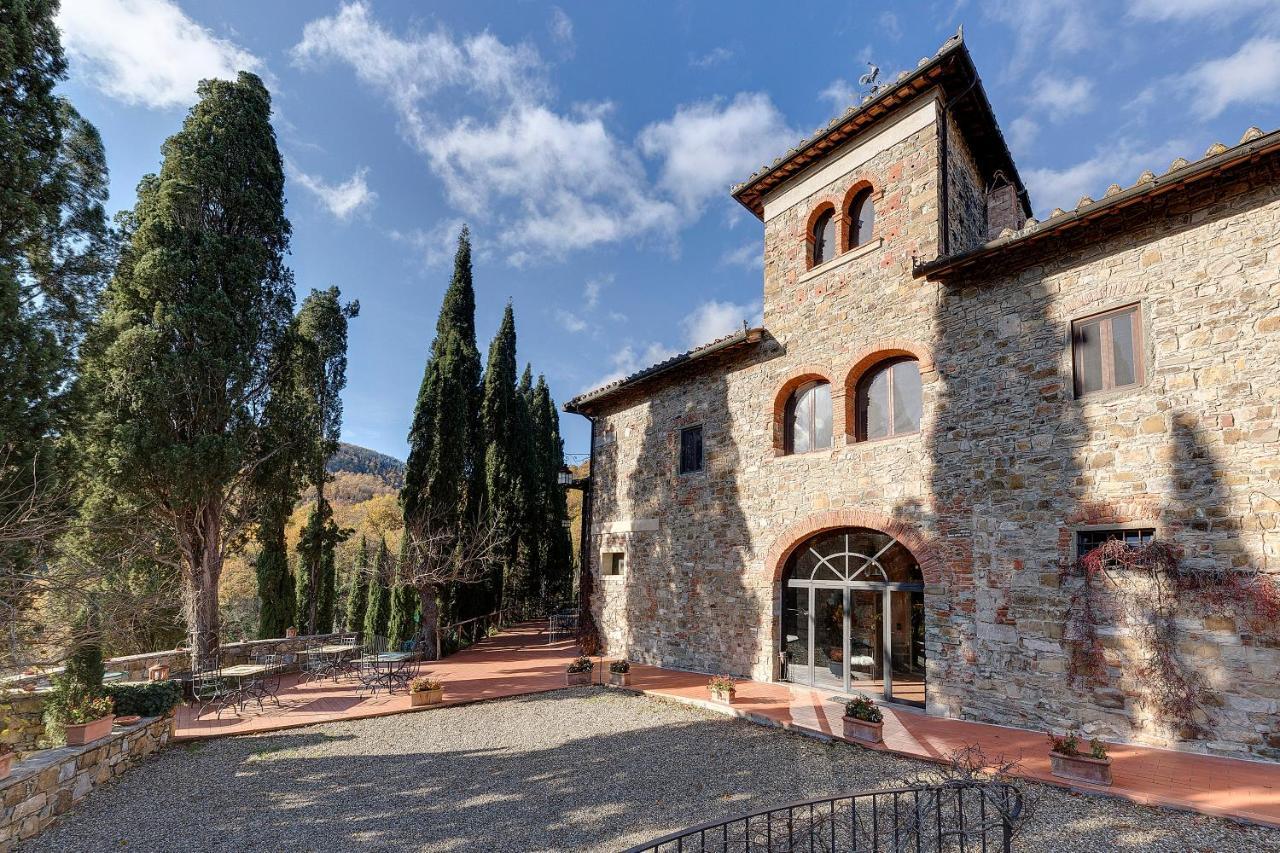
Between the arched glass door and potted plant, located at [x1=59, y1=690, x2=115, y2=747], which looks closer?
potted plant, located at [x1=59, y1=690, x2=115, y2=747]

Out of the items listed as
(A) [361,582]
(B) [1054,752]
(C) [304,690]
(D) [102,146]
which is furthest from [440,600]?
(B) [1054,752]

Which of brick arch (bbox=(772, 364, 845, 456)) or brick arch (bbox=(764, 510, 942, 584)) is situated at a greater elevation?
brick arch (bbox=(772, 364, 845, 456))

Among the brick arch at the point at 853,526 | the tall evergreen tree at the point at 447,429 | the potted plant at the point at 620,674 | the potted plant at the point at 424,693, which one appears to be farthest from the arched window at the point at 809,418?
the tall evergreen tree at the point at 447,429

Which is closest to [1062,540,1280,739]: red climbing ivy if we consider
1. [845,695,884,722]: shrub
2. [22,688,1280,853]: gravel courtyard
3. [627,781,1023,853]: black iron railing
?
[22,688,1280,853]: gravel courtyard

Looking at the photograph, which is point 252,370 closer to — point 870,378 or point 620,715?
point 620,715

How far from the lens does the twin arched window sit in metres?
10.1

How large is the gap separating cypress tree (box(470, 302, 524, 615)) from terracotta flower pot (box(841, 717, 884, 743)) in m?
14.3

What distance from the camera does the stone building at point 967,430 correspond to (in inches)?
245

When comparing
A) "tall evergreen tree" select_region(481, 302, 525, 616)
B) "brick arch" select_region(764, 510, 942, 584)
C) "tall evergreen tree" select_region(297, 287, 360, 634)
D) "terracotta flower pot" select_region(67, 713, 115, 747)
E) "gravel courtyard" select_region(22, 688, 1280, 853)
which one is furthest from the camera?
"tall evergreen tree" select_region(481, 302, 525, 616)

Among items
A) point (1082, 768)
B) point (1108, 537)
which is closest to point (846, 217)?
point (1108, 537)

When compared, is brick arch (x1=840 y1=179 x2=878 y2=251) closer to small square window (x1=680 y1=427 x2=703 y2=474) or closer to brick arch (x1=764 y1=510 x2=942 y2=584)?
small square window (x1=680 y1=427 x2=703 y2=474)

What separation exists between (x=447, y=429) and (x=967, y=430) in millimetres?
11614

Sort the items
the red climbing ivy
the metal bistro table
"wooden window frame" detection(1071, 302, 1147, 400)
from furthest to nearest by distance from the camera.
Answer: the metal bistro table, "wooden window frame" detection(1071, 302, 1147, 400), the red climbing ivy

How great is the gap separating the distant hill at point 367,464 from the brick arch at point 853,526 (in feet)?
124
